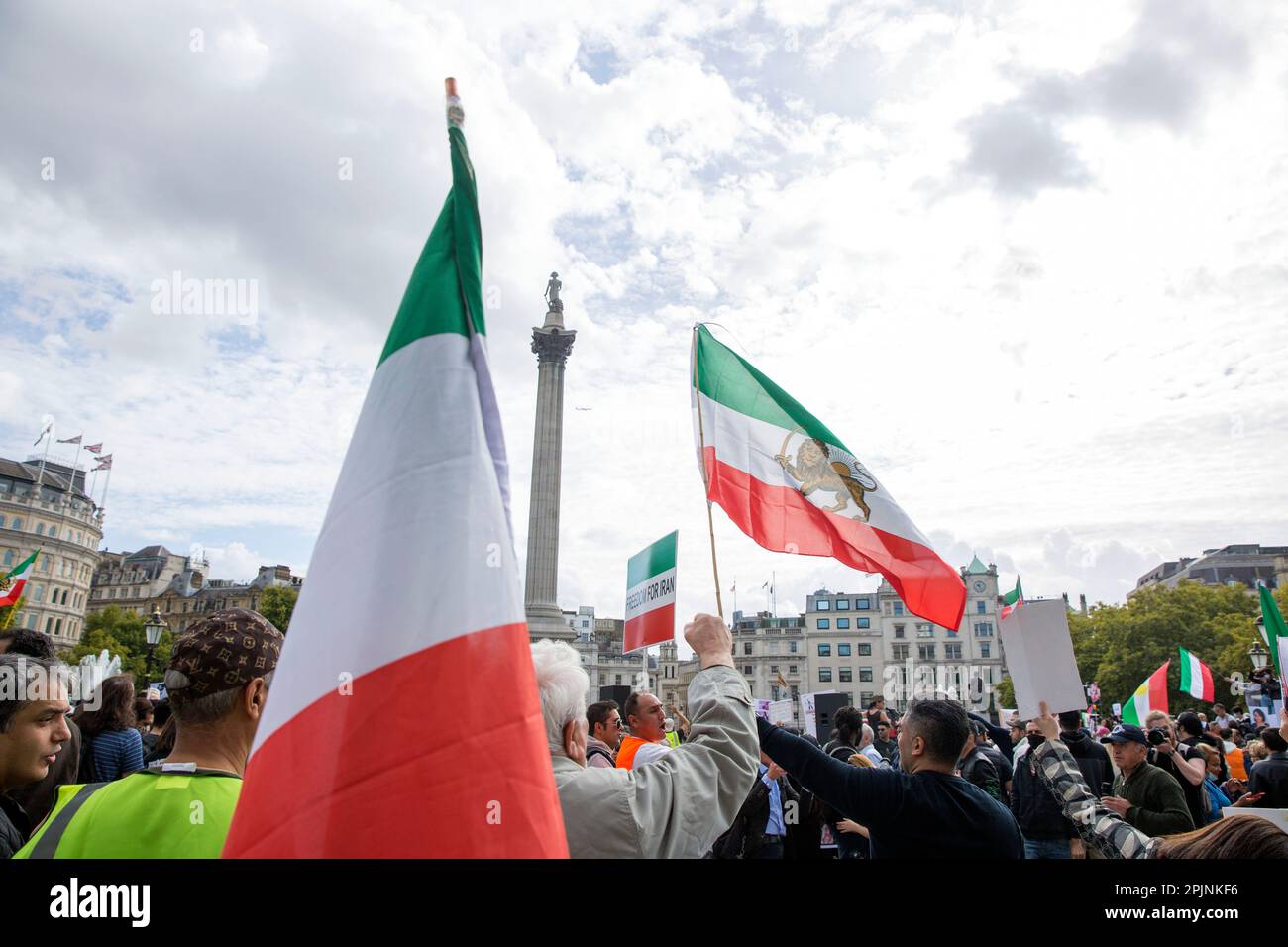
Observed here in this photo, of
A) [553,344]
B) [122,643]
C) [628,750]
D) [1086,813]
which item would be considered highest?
[553,344]

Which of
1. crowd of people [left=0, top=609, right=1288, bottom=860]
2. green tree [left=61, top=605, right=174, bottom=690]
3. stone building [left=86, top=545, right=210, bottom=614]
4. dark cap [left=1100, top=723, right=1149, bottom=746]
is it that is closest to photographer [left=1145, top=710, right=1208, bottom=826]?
dark cap [left=1100, top=723, right=1149, bottom=746]

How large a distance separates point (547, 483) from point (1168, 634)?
148 ft

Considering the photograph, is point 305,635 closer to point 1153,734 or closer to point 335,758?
point 335,758

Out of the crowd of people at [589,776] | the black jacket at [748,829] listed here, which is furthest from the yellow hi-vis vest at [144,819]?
the black jacket at [748,829]

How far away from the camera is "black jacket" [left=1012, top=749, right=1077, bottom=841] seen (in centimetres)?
709

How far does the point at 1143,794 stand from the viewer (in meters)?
6.42

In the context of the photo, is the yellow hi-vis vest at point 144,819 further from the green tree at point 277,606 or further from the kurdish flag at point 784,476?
the green tree at point 277,606

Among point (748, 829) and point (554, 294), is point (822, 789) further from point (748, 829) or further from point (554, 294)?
point (554, 294)

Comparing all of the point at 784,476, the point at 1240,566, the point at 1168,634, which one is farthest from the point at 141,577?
the point at 1240,566

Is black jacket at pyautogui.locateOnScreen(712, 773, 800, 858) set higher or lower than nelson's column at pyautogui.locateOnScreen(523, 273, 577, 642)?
lower

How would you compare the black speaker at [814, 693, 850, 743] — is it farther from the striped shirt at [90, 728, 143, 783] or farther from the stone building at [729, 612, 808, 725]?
the stone building at [729, 612, 808, 725]

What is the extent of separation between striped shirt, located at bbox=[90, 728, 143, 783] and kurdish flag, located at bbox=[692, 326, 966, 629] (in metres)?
4.58

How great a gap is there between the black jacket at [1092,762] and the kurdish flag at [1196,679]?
13144 mm
